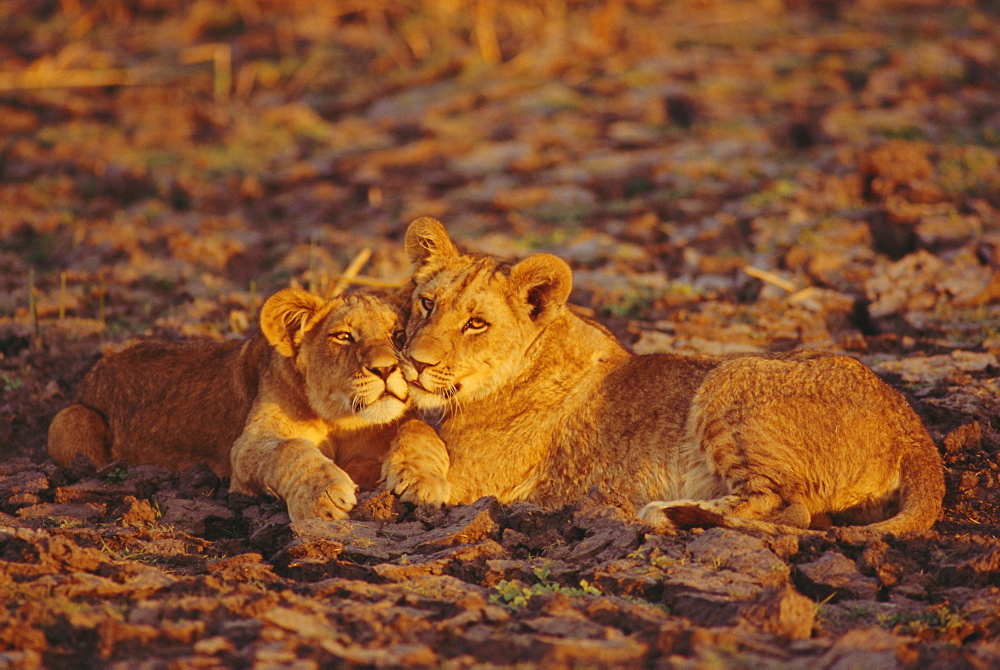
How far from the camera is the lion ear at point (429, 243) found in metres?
6.06

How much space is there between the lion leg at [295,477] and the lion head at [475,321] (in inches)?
25.0

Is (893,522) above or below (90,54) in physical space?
below

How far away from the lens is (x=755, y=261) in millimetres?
9602

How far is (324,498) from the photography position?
17.2ft

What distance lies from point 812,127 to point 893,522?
8.62 metres

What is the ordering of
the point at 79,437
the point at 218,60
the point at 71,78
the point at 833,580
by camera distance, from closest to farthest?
the point at 833,580 → the point at 79,437 → the point at 71,78 → the point at 218,60

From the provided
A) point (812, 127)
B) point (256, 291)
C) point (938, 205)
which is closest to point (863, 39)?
point (812, 127)

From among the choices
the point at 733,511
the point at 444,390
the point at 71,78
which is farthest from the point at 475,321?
the point at 71,78

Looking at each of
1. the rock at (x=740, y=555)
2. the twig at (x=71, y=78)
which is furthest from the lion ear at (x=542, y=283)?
the twig at (x=71, y=78)

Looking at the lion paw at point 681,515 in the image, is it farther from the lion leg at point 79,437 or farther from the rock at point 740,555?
the lion leg at point 79,437

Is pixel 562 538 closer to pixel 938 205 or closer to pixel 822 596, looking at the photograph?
pixel 822 596

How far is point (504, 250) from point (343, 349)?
4.37m

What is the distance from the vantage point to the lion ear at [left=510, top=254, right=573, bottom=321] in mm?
5715

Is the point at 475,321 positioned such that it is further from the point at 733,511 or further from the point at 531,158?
the point at 531,158
